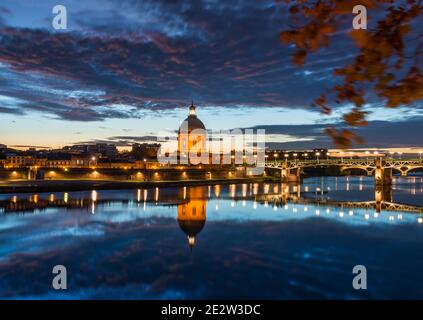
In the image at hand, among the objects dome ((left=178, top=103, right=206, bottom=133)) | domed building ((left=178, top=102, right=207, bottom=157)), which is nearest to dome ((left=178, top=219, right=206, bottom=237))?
domed building ((left=178, top=102, right=207, bottom=157))

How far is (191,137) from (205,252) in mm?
96971

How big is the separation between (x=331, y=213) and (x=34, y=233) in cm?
2247

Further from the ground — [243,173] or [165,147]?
[165,147]

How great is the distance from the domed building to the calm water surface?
76960mm

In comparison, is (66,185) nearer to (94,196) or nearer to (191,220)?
(94,196)

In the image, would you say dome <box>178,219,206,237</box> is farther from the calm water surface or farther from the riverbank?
the riverbank


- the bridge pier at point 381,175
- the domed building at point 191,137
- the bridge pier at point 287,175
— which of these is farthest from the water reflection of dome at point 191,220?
the domed building at point 191,137

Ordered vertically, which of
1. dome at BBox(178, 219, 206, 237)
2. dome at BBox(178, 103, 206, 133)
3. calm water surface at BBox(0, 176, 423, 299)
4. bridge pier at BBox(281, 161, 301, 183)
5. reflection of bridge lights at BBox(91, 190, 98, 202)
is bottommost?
calm water surface at BBox(0, 176, 423, 299)

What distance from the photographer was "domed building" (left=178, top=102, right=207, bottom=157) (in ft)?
365

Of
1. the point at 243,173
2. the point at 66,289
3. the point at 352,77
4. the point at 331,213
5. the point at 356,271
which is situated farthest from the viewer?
the point at 243,173

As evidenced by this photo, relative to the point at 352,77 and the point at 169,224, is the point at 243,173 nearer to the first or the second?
the point at 169,224
